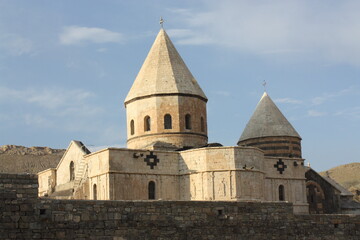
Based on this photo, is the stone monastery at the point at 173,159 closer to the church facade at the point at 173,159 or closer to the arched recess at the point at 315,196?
the church facade at the point at 173,159

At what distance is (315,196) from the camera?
119 ft

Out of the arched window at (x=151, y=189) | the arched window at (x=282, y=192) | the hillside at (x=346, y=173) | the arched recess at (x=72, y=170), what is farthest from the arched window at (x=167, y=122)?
the hillside at (x=346, y=173)

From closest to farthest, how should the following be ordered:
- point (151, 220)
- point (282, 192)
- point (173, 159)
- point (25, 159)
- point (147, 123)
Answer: point (151, 220) < point (173, 159) < point (147, 123) < point (282, 192) < point (25, 159)

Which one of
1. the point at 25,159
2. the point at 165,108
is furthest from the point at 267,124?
the point at 25,159

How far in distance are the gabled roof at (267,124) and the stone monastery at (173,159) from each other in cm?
7

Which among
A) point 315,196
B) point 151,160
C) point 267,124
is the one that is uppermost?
point 267,124

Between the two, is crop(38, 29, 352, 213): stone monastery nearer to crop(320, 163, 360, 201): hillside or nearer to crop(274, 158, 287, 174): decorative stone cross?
crop(274, 158, 287, 174): decorative stone cross

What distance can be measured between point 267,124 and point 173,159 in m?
10.9

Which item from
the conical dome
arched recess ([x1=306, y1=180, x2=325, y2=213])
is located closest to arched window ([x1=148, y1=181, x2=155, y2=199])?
the conical dome

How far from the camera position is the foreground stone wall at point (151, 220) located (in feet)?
44.8

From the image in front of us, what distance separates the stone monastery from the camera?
27.0m

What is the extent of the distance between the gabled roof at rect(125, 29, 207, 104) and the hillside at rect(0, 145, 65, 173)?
27.6 metres

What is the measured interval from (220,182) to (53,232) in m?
14.0

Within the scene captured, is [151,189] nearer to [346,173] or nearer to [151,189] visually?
[151,189]
